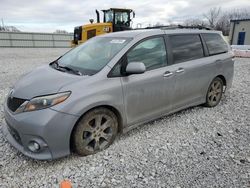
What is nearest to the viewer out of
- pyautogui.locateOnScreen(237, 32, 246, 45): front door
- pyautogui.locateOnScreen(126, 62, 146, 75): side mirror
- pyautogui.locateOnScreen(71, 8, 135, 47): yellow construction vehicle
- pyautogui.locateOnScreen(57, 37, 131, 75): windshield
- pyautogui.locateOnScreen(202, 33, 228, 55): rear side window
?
pyautogui.locateOnScreen(126, 62, 146, 75): side mirror

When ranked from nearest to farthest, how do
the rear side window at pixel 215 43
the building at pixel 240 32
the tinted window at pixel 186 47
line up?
the tinted window at pixel 186 47 < the rear side window at pixel 215 43 < the building at pixel 240 32

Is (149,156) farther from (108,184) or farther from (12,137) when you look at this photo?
(12,137)

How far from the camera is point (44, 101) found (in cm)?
249

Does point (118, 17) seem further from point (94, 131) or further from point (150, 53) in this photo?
point (94, 131)

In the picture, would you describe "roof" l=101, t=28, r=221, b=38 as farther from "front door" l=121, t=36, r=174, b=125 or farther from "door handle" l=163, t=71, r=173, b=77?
"door handle" l=163, t=71, r=173, b=77

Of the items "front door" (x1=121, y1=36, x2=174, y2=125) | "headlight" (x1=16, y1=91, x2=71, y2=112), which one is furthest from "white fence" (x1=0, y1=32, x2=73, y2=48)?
"headlight" (x1=16, y1=91, x2=71, y2=112)

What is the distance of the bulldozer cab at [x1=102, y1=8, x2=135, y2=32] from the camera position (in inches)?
471

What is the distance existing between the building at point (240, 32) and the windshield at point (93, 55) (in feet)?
70.7

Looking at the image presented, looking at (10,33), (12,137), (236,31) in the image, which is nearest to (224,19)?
(236,31)

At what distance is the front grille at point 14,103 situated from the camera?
261 centimetres

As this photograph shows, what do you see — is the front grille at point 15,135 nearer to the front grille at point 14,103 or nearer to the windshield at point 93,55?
the front grille at point 14,103

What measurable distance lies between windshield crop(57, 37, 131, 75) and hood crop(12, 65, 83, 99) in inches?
10.1

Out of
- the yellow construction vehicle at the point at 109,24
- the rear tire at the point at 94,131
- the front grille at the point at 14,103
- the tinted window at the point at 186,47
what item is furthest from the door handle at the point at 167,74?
the yellow construction vehicle at the point at 109,24

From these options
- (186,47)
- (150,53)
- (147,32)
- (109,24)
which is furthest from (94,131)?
(109,24)
